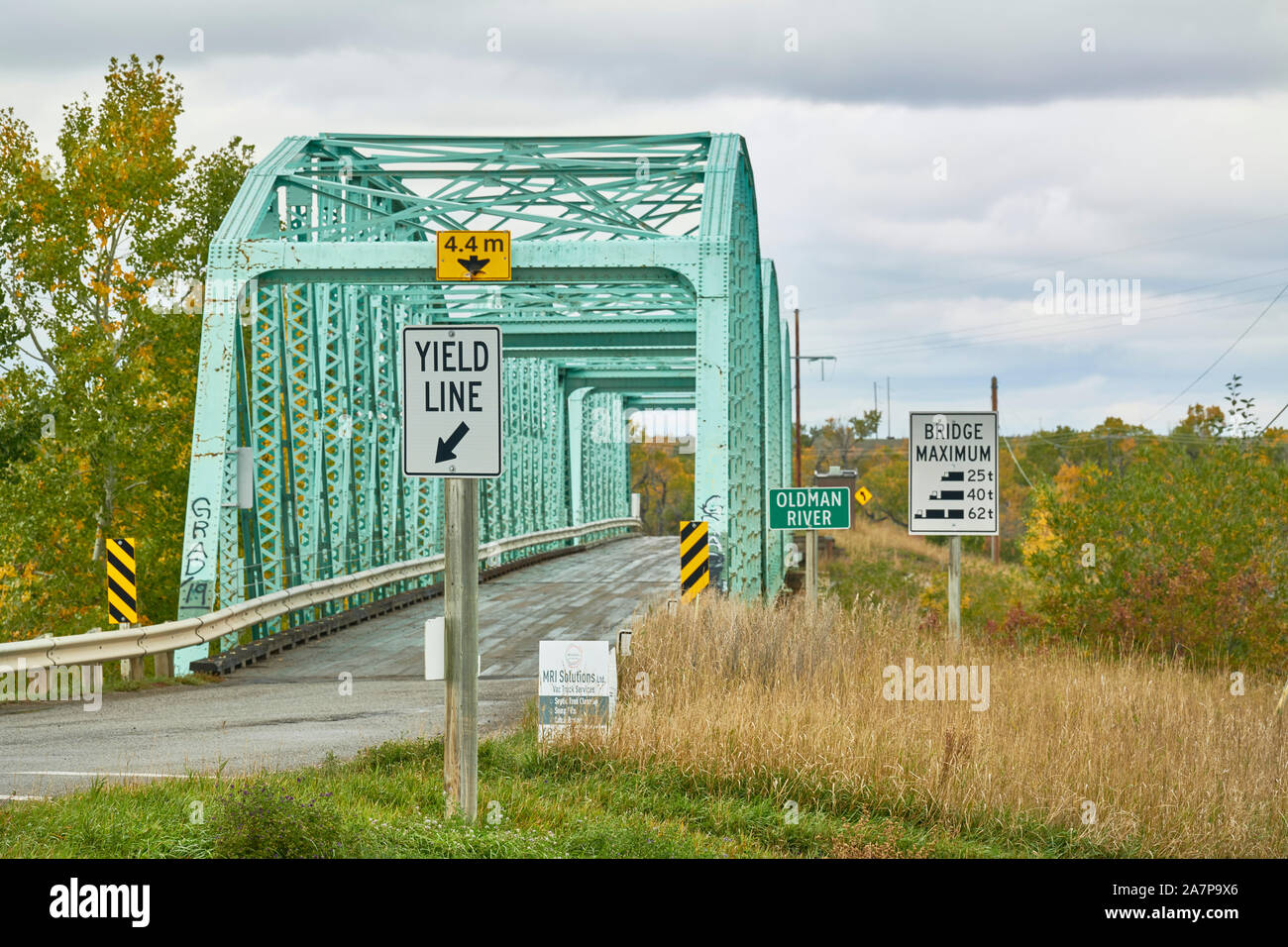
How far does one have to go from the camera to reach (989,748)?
8930 millimetres

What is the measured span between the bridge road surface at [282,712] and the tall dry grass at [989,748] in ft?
8.02

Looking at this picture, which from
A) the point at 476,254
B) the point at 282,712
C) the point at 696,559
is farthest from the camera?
the point at 476,254

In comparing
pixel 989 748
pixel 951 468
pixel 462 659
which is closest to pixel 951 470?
pixel 951 468

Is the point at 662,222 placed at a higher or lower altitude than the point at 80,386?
higher

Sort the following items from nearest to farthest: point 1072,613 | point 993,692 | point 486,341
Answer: point 486,341 → point 993,692 → point 1072,613

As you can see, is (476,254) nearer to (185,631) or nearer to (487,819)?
(185,631)

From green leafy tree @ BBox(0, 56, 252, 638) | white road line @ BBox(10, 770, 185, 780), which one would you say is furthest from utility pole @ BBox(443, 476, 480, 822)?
green leafy tree @ BBox(0, 56, 252, 638)

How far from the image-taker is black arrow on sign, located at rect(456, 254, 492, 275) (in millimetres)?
19672

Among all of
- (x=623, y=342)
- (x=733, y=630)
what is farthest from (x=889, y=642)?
(x=623, y=342)

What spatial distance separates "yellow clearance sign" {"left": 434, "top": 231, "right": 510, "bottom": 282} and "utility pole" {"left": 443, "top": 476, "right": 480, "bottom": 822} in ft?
37.0

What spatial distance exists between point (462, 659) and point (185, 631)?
10461 millimetres
